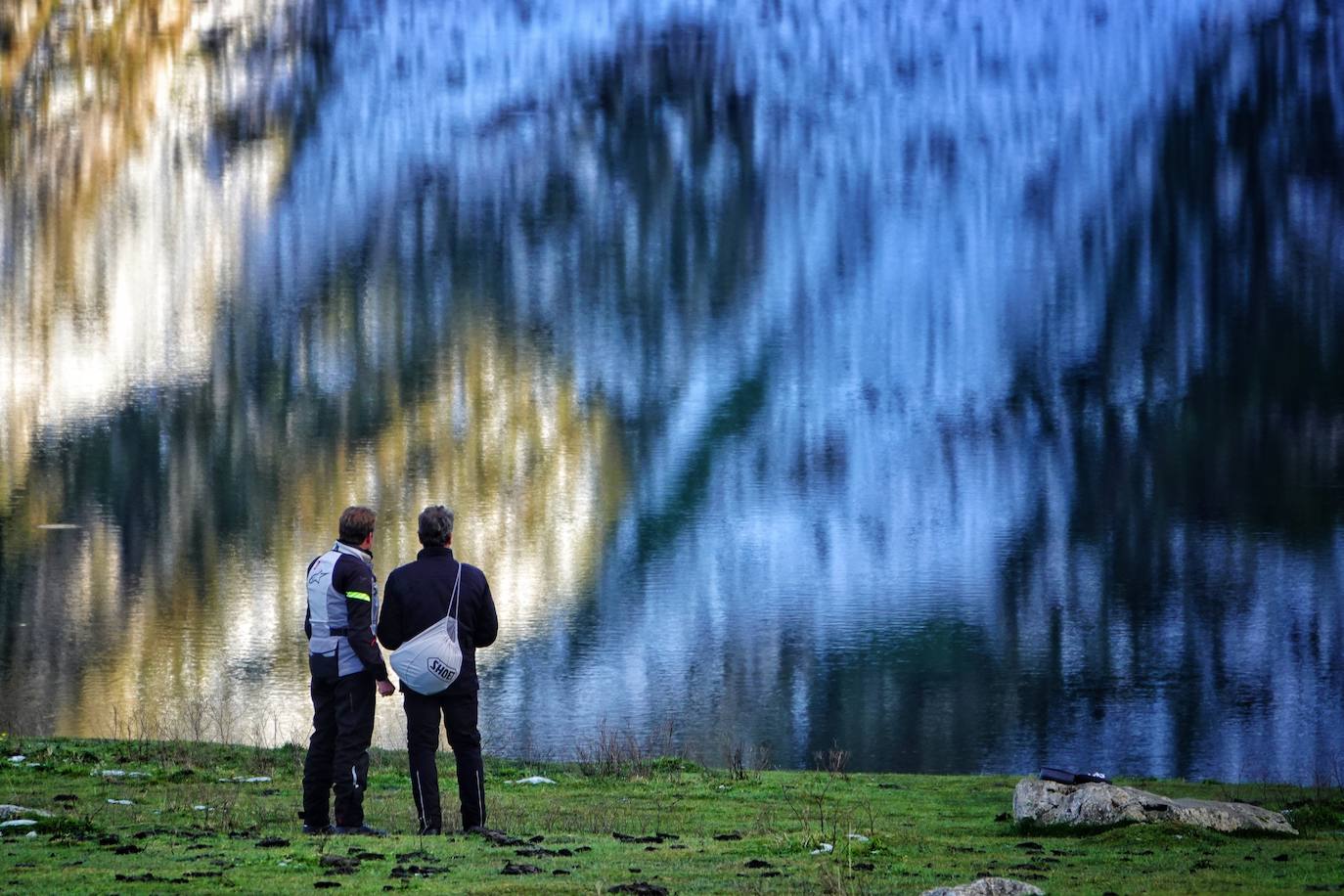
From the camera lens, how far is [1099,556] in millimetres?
74250

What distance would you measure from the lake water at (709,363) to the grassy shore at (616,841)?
1522cm

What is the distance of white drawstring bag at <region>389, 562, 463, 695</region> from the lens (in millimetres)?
10148

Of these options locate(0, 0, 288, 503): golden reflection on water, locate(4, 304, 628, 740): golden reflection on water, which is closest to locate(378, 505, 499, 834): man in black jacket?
locate(4, 304, 628, 740): golden reflection on water

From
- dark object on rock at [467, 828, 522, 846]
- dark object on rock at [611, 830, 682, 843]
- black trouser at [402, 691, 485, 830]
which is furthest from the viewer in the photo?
dark object on rock at [611, 830, 682, 843]

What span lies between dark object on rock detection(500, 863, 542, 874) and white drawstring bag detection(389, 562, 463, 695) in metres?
1.44

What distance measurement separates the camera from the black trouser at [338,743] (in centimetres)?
1044

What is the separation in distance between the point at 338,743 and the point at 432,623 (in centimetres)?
103

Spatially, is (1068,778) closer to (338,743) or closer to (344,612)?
(338,743)

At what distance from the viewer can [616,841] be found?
35.7ft

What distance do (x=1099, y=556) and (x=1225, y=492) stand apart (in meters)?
9.13

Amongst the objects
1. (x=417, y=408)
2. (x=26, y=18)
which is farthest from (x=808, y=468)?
(x=26, y=18)

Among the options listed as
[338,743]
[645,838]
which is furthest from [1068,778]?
[338,743]

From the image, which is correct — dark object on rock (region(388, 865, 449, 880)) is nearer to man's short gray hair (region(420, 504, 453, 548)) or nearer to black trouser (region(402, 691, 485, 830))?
black trouser (region(402, 691, 485, 830))

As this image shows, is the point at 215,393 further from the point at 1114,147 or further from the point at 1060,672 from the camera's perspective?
the point at 1114,147
